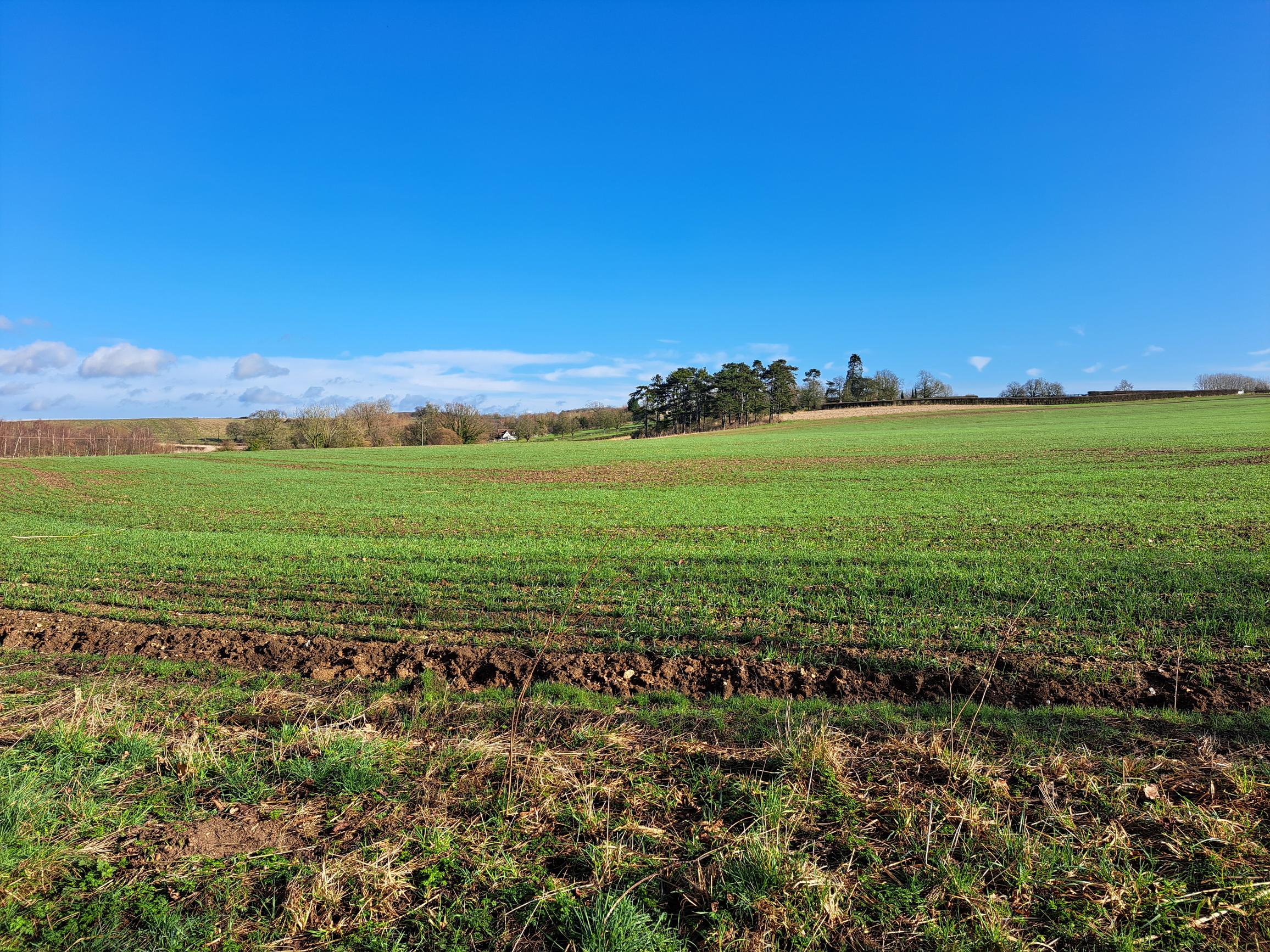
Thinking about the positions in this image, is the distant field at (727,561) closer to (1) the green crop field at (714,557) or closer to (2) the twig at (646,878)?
(1) the green crop field at (714,557)

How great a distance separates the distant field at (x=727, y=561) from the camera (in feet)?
24.4

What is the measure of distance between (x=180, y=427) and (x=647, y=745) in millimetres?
152737

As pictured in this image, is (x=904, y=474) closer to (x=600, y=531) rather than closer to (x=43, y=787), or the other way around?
(x=600, y=531)

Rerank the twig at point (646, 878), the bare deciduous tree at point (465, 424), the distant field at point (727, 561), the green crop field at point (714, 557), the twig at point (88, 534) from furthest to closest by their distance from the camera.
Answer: the bare deciduous tree at point (465, 424) < the twig at point (88, 534) < the green crop field at point (714, 557) < the distant field at point (727, 561) < the twig at point (646, 878)

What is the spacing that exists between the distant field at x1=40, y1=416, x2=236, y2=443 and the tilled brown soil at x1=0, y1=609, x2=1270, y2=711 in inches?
4858

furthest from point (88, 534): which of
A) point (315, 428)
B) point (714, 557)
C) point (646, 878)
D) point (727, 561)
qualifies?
point (315, 428)

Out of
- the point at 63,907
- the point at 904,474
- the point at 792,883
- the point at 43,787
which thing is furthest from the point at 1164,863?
the point at 904,474

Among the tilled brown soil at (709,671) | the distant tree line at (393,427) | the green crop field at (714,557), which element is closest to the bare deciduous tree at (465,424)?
the distant tree line at (393,427)

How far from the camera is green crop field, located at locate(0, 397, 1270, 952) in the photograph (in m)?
2.97

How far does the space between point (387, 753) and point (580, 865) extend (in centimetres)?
183

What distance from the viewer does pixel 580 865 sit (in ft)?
10.9

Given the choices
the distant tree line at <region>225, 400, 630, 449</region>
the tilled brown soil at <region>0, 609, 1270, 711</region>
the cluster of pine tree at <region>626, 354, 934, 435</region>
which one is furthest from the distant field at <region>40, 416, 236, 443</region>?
the tilled brown soil at <region>0, 609, 1270, 711</region>

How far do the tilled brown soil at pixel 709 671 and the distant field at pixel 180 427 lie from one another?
123 meters

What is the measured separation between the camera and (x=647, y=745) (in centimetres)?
457
